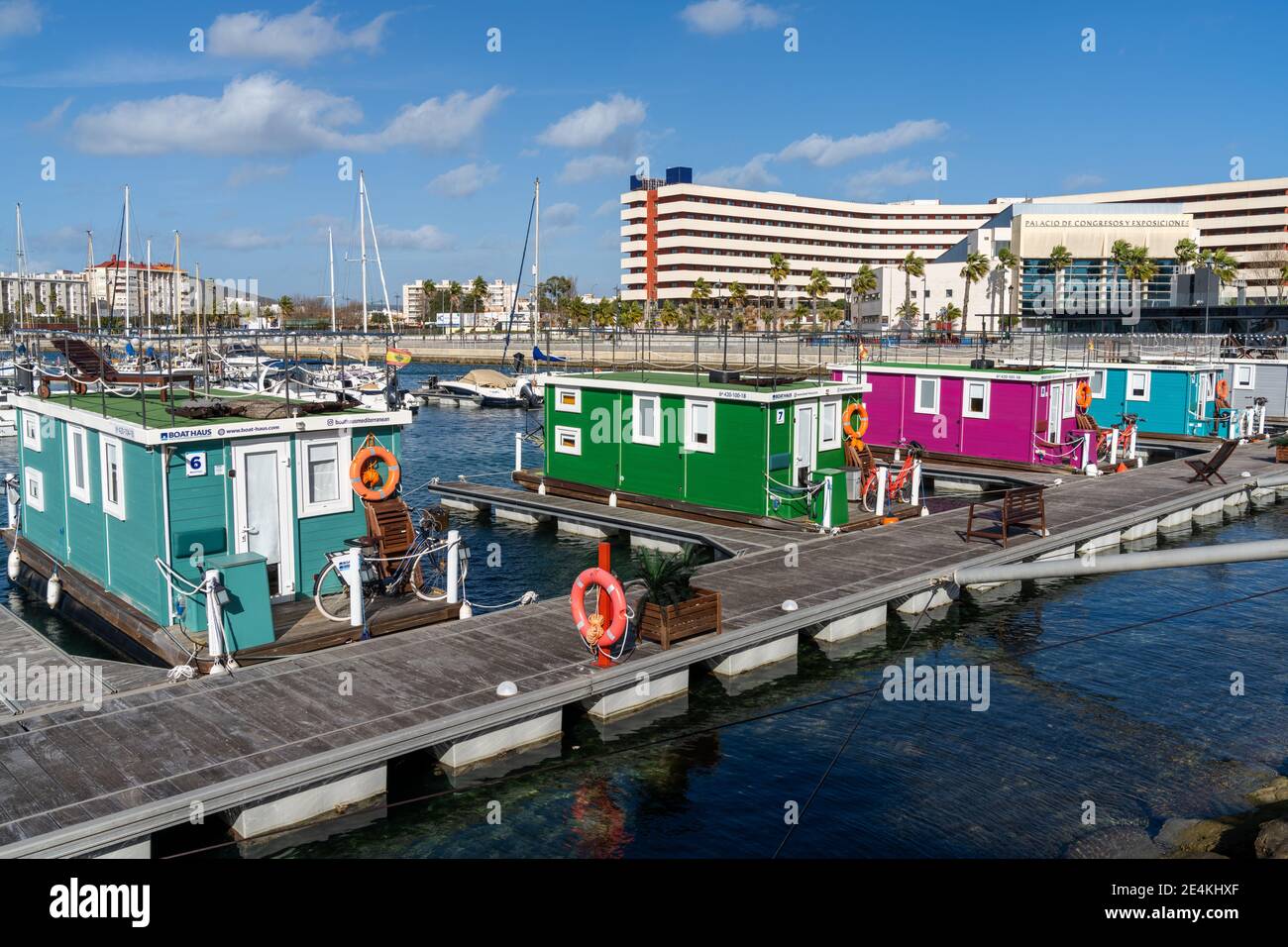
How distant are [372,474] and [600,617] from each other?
487cm

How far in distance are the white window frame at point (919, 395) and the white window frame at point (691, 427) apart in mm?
12375

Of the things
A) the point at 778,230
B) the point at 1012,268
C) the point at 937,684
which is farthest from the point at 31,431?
the point at 778,230

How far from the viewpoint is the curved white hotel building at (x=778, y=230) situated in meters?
A: 151

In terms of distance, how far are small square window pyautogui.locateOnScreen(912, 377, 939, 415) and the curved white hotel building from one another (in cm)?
11583

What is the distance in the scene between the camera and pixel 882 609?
19875mm

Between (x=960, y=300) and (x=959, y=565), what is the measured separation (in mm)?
110059

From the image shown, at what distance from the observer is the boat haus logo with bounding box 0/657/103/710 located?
13422 mm

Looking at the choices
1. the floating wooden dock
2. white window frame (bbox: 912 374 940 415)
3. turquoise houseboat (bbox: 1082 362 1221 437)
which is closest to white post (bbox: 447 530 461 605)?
the floating wooden dock

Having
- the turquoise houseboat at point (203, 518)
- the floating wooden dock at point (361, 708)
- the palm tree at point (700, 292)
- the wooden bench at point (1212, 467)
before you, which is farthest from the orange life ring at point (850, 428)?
the palm tree at point (700, 292)

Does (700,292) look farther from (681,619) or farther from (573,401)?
(681,619)

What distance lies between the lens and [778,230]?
160625 millimetres

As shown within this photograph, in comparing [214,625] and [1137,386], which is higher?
[1137,386]

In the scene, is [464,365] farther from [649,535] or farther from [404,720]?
[404,720]
